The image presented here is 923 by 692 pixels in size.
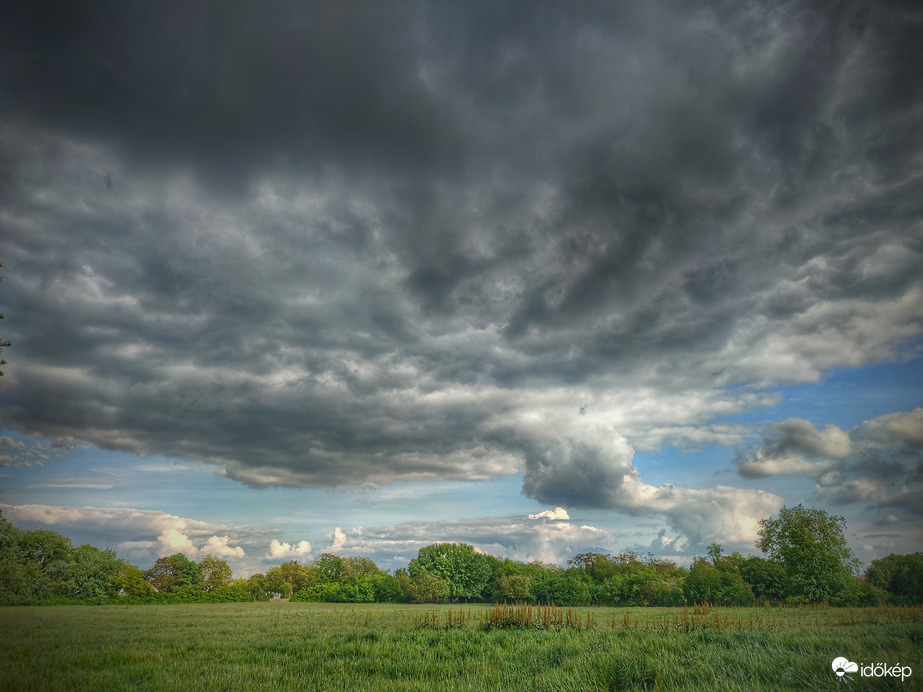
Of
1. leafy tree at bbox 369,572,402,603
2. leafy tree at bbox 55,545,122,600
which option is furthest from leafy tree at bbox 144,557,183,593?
leafy tree at bbox 55,545,122,600

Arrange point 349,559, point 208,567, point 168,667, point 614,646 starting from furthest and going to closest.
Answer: point 349,559 → point 208,567 → point 614,646 → point 168,667

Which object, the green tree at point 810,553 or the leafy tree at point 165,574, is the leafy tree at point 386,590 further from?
the green tree at point 810,553

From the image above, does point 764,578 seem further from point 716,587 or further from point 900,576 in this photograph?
point 900,576

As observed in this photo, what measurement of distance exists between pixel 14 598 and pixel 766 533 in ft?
386

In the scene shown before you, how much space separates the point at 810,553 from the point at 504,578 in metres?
61.6

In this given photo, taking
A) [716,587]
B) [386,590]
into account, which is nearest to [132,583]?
[386,590]

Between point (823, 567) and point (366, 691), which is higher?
point (366, 691)

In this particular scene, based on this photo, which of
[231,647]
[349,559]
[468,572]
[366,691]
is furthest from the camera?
[349,559]

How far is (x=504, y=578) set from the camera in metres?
106

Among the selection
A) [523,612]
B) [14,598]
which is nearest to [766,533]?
[523,612]

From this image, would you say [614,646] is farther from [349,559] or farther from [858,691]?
[349,559]

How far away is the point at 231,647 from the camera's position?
2108cm

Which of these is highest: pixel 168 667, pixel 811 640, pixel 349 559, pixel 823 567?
pixel 811 640

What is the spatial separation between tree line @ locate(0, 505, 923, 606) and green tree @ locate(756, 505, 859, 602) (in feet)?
0.60
